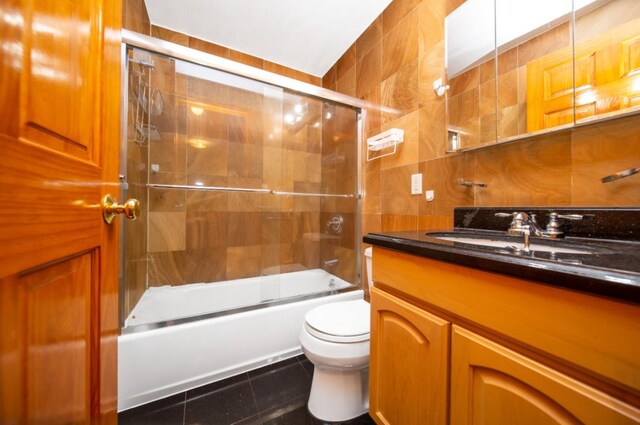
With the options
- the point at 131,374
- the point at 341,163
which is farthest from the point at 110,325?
the point at 341,163

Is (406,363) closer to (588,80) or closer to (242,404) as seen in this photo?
(242,404)

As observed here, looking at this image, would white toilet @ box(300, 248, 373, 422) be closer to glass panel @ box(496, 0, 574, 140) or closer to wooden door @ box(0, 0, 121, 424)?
wooden door @ box(0, 0, 121, 424)

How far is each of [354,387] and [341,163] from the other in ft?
5.46

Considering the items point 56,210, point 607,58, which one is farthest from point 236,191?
point 607,58

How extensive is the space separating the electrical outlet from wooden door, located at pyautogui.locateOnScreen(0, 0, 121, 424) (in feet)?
4.46

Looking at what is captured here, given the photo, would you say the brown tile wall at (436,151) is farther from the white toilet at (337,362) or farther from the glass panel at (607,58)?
the white toilet at (337,362)

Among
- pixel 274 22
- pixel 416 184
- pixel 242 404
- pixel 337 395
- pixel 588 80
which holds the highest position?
pixel 274 22

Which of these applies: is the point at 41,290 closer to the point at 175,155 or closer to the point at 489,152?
the point at 489,152

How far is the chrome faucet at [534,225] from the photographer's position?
807 millimetres

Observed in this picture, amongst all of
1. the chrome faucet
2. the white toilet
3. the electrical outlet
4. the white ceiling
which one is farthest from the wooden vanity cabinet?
the white ceiling

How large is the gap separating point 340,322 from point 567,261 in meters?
0.88

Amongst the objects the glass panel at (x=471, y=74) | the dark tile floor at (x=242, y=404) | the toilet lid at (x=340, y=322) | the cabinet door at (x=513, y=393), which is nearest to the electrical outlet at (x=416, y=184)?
the glass panel at (x=471, y=74)

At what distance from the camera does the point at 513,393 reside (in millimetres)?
493

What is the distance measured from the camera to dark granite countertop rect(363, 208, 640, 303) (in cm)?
37
